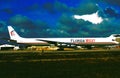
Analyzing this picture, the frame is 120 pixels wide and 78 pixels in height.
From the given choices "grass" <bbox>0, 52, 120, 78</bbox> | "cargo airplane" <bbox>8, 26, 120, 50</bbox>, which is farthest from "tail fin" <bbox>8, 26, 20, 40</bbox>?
"grass" <bbox>0, 52, 120, 78</bbox>

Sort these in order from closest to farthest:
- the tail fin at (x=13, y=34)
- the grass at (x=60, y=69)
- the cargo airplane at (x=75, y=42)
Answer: the grass at (x=60, y=69), the cargo airplane at (x=75, y=42), the tail fin at (x=13, y=34)

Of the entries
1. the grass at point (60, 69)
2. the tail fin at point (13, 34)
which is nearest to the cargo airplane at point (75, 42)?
the tail fin at point (13, 34)

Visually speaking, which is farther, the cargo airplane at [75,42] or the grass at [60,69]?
the cargo airplane at [75,42]

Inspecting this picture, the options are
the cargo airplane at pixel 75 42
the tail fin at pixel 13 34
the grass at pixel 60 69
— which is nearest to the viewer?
the grass at pixel 60 69

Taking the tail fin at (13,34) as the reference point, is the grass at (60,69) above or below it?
below

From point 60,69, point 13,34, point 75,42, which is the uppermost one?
point 13,34

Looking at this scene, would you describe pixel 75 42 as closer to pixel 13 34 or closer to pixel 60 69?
pixel 13 34

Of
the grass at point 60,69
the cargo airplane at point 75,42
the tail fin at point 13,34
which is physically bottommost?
the grass at point 60,69

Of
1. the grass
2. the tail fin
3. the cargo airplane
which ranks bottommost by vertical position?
the grass

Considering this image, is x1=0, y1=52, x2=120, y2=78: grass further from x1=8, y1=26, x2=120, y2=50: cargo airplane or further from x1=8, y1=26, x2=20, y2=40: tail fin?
Answer: x1=8, y1=26, x2=20, y2=40: tail fin

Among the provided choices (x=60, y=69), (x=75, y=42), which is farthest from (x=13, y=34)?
(x=60, y=69)

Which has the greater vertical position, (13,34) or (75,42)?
(13,34)

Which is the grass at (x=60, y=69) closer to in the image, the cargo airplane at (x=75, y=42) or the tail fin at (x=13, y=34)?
the cargo airplane at (x=75, y=42)

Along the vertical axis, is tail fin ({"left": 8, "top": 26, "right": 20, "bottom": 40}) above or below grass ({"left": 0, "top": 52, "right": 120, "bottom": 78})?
above
